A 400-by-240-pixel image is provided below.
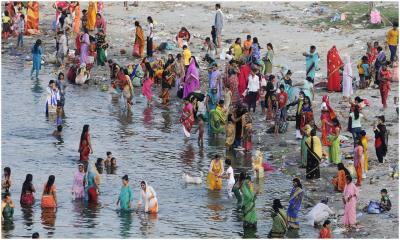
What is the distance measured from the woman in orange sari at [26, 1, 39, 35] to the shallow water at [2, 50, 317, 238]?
17.6 ft

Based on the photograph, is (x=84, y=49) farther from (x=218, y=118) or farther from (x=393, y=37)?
(x=393, y=37)

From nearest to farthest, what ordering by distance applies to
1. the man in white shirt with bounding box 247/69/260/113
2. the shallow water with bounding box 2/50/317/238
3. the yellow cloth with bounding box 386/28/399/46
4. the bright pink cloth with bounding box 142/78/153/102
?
the shallow water with bounding box 2/50/317/238 → the man in white shirt with bounding box 247/69/260/113 → the bright pink cloth with bounding box 142/78/153/102 → the yellow cloth with bounding box 386/28/399/46

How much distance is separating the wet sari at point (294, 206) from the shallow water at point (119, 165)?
0.23 m

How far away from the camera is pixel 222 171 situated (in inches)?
1164

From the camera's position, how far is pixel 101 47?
42.4 metres

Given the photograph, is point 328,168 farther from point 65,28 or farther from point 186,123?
point 65,28

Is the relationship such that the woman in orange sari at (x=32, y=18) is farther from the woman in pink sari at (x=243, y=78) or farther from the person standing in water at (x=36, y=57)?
the woman in pink sari at (x=243, y=78)

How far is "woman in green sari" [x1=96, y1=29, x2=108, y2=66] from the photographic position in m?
42.3

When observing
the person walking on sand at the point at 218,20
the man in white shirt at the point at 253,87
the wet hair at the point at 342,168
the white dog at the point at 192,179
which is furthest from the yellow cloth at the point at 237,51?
the wet hair at the point at 342,168

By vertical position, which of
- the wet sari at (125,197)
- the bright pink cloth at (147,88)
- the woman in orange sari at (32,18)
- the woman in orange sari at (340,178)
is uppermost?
the woman in orange sari at (32,18)

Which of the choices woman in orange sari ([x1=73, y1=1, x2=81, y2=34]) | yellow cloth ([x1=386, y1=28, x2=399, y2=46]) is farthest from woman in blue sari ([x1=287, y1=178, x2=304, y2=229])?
woman in orange sari ([x1=73, y1=1, x2=81, y2=34])

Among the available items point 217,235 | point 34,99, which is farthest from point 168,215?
point 34,99

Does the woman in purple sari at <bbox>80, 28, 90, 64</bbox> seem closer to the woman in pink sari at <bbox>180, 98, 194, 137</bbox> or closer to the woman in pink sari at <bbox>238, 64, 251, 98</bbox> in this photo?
the woman in pink sari at <bbox>238, 64, 251, 98</bbox>

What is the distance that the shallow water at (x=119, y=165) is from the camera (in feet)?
88.2
